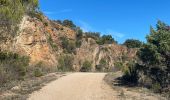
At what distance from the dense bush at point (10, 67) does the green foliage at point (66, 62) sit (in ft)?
74.1

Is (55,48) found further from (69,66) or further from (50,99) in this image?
(50,99)

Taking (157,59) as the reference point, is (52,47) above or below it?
above

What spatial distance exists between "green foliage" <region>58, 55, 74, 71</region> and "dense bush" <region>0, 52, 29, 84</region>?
2257cm

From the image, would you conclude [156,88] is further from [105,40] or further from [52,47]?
[105,40]

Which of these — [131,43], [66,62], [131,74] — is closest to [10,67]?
[131,74]

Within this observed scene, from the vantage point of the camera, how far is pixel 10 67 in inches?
1126

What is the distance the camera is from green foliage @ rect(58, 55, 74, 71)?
56250mm

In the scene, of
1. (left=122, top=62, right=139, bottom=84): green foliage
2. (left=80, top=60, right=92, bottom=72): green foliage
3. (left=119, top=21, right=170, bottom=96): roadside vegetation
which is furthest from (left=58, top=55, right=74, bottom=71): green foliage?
(left=119, top=21, right=170, bottom=96): roadside vegetation

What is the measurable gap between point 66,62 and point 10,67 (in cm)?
3151

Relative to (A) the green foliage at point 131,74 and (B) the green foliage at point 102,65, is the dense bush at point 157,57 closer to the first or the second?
(A) the green foliage at point 131,74

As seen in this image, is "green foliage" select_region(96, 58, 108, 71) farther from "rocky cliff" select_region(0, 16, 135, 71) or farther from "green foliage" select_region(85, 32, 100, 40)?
"green foliage" select_region(85, 32, 100, 40)

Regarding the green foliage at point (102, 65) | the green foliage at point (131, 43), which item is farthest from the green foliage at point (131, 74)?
the green foliage at point (131, 43)

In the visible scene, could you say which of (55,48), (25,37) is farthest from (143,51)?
(55,48)

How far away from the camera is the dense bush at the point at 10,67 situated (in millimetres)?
26531
